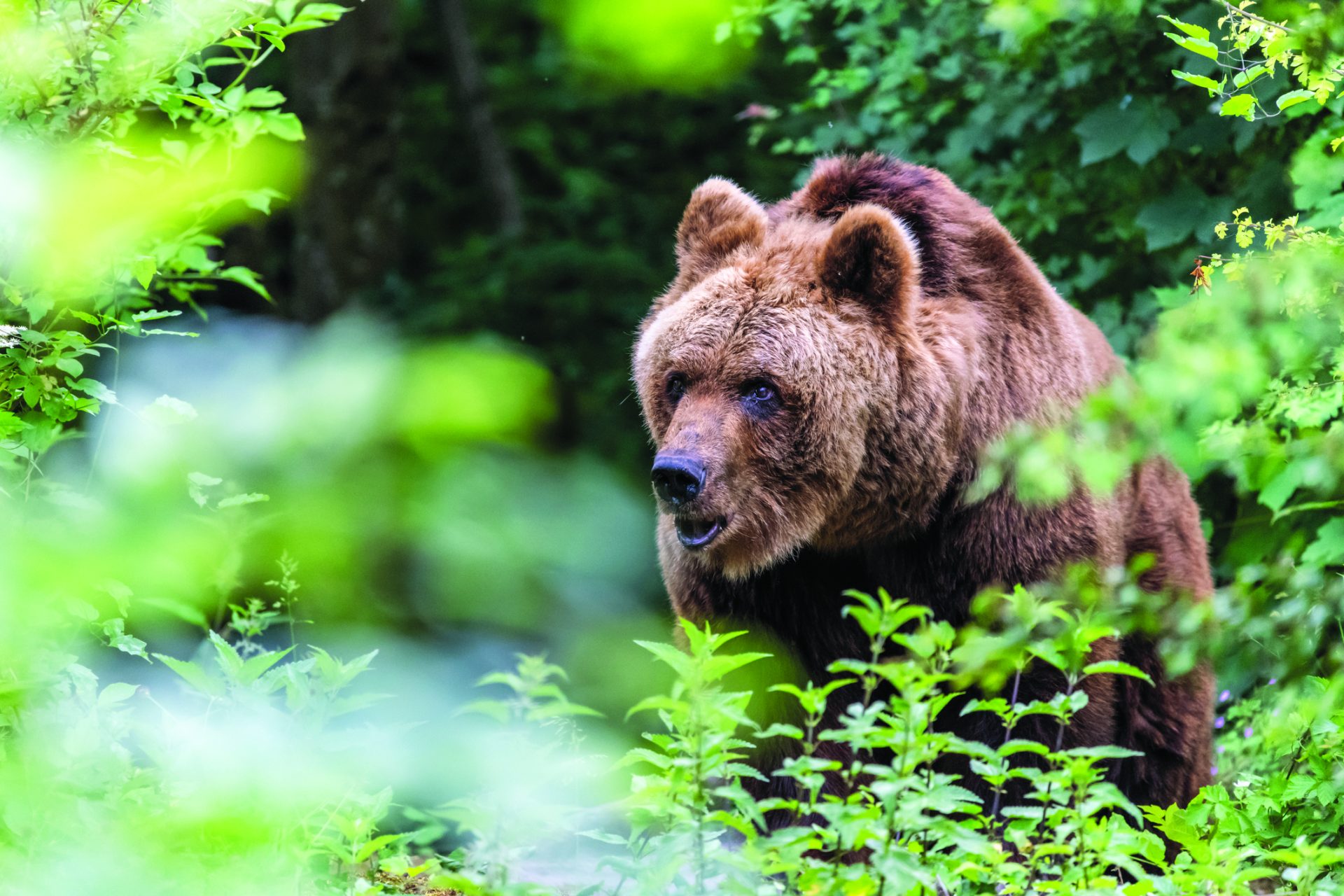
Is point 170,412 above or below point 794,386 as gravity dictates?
above

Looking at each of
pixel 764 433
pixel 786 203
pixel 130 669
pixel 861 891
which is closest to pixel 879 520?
pixel 764 433

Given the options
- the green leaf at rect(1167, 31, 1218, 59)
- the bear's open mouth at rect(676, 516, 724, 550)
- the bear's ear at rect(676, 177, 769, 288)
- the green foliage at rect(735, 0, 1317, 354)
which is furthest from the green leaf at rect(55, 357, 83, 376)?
the green foliage at rect(735, 0, 1317, 354)

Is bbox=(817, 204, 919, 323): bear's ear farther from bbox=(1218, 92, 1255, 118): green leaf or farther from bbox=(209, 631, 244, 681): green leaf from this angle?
bbox=(209, 631, 244, 681): green leaf

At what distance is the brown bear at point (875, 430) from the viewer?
3.52 metres

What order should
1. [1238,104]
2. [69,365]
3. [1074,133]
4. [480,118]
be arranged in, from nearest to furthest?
1. [69,365]
2. [1238,104]
3. [1074,133]
4. [480,118]

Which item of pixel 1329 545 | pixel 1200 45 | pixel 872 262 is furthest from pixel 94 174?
pixel 1329 545

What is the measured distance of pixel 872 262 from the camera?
3.55m

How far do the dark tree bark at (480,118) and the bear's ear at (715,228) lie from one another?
20.3 ft

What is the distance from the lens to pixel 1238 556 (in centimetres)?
516

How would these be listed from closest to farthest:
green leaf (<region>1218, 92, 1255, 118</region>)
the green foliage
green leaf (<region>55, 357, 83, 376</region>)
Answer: green leaf (<region>55, 357, 83, 376</region>)
green leaf (<region>1218, 92, 1255, 118</region>)
the green foliage

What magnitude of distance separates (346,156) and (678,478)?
5.45m

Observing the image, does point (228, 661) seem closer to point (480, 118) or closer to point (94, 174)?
point (94, 174)

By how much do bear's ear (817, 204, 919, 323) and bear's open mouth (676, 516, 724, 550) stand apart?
74cm

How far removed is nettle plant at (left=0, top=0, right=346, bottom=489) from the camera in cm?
109
